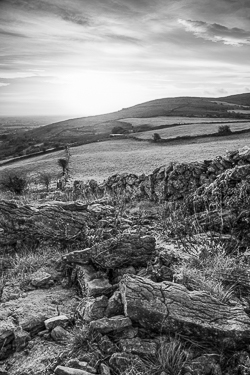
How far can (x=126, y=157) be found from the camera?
71438 mm

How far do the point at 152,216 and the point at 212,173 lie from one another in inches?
177

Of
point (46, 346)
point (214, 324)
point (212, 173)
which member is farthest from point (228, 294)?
point (212, 173)

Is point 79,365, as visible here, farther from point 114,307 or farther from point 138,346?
point 114,307

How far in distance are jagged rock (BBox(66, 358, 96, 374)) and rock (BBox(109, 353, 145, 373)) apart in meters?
0.22

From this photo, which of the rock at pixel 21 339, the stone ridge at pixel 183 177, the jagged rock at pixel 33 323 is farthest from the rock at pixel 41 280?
the stone ridge at pixel 183 177

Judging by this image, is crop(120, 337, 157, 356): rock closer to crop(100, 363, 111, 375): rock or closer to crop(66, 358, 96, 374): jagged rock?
crop(100, 363, 111, 375): rock

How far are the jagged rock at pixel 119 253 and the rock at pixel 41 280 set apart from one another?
454 mm

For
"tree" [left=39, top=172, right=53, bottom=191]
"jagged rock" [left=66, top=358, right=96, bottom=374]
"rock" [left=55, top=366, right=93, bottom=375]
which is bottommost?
"tree" [left=39, top=172, right=53, bottom=191]

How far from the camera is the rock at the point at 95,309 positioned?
13.0ft

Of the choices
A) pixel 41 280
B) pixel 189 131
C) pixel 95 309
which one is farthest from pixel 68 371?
pixel 189 131

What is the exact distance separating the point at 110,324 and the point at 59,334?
0.76m

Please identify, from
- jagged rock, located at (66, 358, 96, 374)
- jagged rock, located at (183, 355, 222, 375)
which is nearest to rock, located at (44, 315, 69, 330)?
jagged rock, located at (66, 358, 96, 374)

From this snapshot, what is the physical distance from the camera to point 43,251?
6.86 meters

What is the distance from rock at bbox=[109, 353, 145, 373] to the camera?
10.8ft
